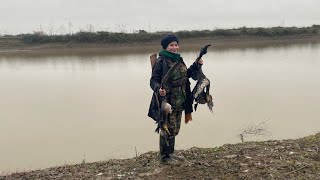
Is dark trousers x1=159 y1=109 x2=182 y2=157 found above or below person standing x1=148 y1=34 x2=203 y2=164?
below

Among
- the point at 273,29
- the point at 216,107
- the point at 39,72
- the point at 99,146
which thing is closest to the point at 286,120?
the point at 216,107

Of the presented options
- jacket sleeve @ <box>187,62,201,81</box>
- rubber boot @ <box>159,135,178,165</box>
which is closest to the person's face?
jacket sleeve @ <box>187,62,201,81</box>

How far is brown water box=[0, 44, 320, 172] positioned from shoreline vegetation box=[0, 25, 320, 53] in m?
17.4

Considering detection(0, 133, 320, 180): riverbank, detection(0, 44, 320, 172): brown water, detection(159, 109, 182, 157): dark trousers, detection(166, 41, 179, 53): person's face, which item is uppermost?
detection(166, 41, 179, 53): person's face

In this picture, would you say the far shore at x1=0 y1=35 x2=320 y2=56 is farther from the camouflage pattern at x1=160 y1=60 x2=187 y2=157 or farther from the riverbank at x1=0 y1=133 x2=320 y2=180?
the camouflage pattern at x1=160 y1=60 x2=187 y2=157

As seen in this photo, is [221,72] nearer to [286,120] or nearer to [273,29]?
[286,120]

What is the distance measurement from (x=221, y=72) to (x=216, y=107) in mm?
6203

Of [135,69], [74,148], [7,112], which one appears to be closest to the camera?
[74,148]

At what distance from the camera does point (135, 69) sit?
17.3m

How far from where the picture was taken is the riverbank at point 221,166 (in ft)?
12.9

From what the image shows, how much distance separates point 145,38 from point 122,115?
24.6 metres

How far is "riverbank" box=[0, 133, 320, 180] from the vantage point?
155 inches

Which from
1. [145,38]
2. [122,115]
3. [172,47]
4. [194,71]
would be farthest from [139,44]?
[172,47]

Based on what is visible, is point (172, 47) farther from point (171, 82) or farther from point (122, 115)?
point (122, 115)
